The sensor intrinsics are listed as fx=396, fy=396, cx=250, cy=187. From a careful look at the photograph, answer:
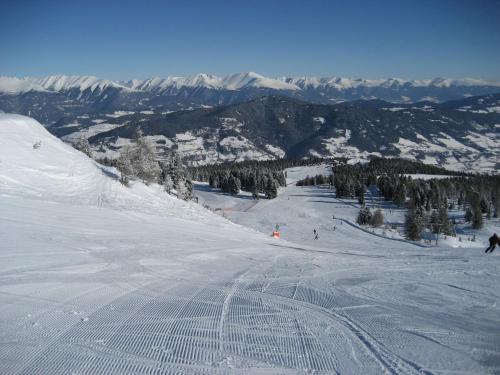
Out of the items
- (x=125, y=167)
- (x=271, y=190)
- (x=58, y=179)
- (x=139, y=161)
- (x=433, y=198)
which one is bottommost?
(x=433, y=198)

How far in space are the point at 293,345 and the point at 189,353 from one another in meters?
2.07

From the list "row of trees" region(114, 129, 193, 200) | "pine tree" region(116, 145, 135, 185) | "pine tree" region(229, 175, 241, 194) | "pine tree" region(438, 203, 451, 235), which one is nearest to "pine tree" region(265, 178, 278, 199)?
"pine tree" region(229, 175, 241, 194)

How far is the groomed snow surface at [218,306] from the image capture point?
7.18 m

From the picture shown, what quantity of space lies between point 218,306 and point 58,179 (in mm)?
29213

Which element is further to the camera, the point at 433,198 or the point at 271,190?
the point at 271,190

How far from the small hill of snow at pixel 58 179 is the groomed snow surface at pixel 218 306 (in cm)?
806

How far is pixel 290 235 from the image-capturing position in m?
61.0

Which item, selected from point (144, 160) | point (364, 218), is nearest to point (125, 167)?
point (144, 160)

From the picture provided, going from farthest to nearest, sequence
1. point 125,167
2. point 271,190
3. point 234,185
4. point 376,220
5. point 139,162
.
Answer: point 234,185
point 271,190
point 376,220
point 139,162
point 125,167

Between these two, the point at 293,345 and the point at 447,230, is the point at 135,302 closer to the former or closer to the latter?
the point at 293,345

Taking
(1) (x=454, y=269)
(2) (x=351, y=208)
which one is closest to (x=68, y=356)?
(1) (x=454, y=269)

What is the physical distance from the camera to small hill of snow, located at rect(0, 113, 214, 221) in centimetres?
3005

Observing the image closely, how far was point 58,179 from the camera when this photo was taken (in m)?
34.5

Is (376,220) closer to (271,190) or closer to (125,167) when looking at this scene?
(271,190)
